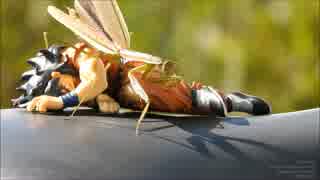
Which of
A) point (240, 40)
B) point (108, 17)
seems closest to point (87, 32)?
point (108, 17)

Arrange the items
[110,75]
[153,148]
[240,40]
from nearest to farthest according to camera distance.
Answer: [153,148]
[110,75]
[240,40]

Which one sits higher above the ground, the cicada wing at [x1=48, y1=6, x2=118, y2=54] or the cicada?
the cicada wing at [x1=48, y1=6, x2=118, y2=54]

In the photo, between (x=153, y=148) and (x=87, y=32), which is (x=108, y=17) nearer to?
(x=87, y=32)

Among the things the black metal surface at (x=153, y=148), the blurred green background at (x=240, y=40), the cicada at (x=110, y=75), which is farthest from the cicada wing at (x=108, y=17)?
the blurred green background at (x=240, y=40)

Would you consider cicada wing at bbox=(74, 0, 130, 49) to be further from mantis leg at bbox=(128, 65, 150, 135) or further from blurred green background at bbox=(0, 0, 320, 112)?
blurred green background at bbox=(0, 0, 320, 112)

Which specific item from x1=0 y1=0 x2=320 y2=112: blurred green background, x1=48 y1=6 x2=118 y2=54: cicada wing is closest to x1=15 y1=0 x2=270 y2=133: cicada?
x1=48 y1=6 x2=118 y2=54: cicada wing

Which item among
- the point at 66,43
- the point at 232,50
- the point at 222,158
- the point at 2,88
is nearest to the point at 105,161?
the point at 222,158

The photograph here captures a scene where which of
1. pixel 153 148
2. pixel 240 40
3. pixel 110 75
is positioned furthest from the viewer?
pixel 240 40

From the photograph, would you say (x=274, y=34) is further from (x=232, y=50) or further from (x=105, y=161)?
(x=105, y=161)
